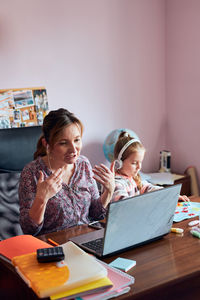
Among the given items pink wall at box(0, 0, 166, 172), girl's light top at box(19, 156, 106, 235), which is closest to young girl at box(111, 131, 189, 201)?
girl's light top at box(19, 156, 106, 235)

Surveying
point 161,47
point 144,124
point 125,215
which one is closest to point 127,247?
point 125,215

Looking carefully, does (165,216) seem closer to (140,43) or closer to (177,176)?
(177,176)

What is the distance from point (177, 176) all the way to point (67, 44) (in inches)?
53.3

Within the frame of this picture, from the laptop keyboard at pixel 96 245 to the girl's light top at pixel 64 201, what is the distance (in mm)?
343

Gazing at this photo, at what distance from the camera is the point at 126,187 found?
2.08 meters

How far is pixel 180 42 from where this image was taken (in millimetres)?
3307

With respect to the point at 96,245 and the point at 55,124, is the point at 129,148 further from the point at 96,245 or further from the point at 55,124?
the point at 96,245

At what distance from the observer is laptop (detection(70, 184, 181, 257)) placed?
1.22m

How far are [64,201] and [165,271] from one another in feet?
2.48

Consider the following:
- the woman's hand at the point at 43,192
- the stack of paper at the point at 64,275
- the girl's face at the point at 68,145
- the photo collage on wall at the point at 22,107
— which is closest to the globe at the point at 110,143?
the photo collage on wall at the point at 22,107

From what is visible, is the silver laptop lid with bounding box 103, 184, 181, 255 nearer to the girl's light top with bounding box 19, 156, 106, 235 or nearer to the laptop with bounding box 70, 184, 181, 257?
the laptop with bounding box 70, 184, 181, 257

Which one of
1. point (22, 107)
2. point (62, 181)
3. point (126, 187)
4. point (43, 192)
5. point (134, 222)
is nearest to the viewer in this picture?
point (134, 222)

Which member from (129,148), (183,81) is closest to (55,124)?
(129,148)

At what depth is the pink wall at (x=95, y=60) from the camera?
107 inches
